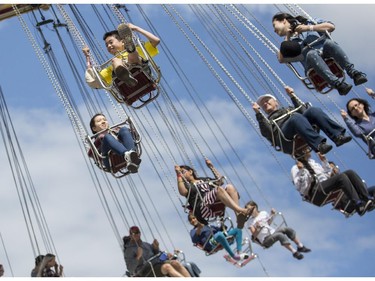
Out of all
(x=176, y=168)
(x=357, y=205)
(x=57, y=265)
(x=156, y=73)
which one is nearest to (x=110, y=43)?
(x=156, y=73)

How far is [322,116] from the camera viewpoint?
12.7 metres

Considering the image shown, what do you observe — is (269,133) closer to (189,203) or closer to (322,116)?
(322,116)

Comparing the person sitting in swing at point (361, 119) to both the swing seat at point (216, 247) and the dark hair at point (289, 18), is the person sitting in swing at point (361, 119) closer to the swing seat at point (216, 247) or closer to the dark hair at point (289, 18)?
the dark hair at point (289, 18)

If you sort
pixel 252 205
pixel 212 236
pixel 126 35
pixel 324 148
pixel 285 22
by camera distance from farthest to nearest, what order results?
pixel 212 236 < pixel 252 205 < pixel 285 22 < pixel 126 35 < pixel 324 148

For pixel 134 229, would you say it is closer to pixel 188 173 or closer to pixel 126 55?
pixel 188 173

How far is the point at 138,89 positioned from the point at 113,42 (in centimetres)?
70

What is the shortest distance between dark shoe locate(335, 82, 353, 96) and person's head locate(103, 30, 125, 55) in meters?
2.99

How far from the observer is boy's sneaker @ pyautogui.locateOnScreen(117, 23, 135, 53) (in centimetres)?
1324

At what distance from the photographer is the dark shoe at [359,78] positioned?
41.8ft

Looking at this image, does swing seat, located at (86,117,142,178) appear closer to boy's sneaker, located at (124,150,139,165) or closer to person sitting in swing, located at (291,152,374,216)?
boy's sneaker, located at (124,150,139,165)

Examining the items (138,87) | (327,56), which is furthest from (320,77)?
(138,87)

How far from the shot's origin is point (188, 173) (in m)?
14.2

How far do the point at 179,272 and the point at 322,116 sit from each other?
8.73 ft

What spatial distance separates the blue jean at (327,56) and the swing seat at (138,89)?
210 centimetres
